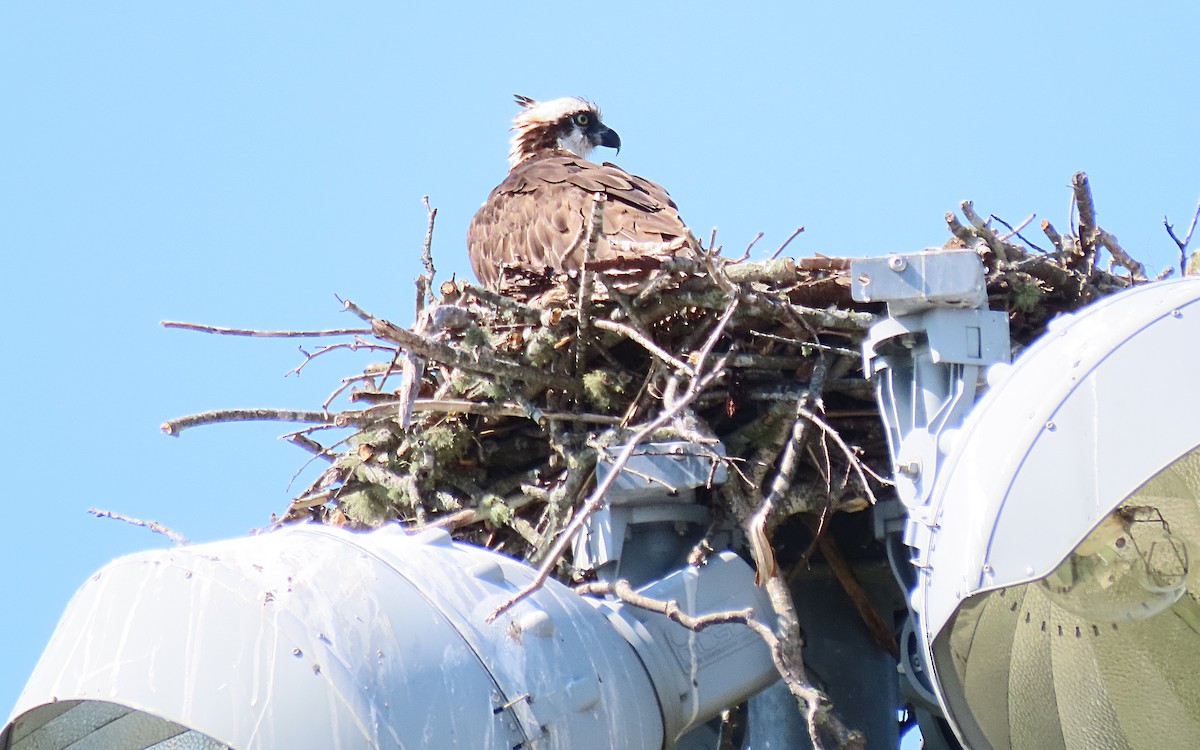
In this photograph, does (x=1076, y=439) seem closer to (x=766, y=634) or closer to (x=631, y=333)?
(x=766, y=634)

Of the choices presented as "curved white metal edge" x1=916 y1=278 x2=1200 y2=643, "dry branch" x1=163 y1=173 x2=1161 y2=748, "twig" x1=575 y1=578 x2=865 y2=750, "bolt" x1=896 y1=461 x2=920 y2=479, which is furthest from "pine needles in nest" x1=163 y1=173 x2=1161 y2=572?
"curved white metal edge" x1=916 y1=278 x2=1200 y2=643

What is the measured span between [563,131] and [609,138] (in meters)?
0.31

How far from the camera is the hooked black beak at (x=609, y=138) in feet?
33.5

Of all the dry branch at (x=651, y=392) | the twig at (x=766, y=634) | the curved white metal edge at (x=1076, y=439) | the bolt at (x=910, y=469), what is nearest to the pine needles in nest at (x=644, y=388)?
the dry branch at (x=651, y=392)

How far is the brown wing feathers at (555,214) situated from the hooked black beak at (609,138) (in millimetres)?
2171

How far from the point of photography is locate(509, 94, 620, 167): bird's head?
1016cm

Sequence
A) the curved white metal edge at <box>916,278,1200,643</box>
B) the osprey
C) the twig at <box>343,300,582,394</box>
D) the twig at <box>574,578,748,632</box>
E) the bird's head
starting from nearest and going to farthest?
the curved white metal edge at <box>916,278,1200,643</box>, the twig at <box>574,578,748,632</box>, the twig at <box>343,300,582,394</box>, the osprey, the bird's head

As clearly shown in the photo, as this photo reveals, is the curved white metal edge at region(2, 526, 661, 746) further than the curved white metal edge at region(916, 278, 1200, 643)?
Yes

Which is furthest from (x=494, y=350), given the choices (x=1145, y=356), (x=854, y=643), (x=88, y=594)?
(x=1145, y=356)

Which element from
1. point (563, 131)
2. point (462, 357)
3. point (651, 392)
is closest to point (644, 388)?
point (651, 392)

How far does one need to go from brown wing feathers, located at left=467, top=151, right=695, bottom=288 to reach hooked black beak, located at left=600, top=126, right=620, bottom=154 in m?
2.17

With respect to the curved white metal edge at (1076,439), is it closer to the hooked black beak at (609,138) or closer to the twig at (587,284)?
the twig at (587,284)

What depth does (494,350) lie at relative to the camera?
4645 mm

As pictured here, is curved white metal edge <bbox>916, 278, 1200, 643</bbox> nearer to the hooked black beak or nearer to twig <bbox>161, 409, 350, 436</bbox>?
twig <bbox>161, 409, 350, 436</bbox>
